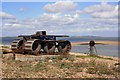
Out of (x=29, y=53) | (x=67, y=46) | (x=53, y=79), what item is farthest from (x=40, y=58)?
(x=53, y=79)

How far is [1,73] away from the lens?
12.9m

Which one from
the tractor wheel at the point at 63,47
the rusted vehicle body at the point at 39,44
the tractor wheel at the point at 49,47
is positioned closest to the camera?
the rusted vehicle body at the point at 39,44

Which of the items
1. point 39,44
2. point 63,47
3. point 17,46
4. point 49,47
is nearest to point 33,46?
point 39,44

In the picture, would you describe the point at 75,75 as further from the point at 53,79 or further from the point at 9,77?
the point at 9,77

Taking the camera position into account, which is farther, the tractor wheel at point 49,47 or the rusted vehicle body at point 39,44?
the tractor wheel at point 49,47

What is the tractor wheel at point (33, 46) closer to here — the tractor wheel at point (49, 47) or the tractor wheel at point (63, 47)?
the tractor wheel at point (49, 47)

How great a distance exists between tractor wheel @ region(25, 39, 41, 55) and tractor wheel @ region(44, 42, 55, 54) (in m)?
0.60

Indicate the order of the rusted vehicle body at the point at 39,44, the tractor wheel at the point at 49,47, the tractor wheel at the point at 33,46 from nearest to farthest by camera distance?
the tractor wheel at the point at 33,46
the rusted vehicle body at the point at 39,44
the tractor wheel at the point at 49,47

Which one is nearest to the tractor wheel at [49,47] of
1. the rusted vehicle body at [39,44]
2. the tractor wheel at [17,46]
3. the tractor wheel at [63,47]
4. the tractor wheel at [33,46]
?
the rusted vehicle body at [39,44]

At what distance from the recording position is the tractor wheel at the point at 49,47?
2132cm

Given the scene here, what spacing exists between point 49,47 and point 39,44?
103 cm

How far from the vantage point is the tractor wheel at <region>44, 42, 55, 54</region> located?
Answer: 69.9ft

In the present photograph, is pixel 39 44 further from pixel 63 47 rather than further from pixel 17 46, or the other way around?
pixel 63 47

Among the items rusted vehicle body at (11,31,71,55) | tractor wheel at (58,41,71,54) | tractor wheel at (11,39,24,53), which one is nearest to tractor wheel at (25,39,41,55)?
rusted vehicle body at (11,31,71,55)
